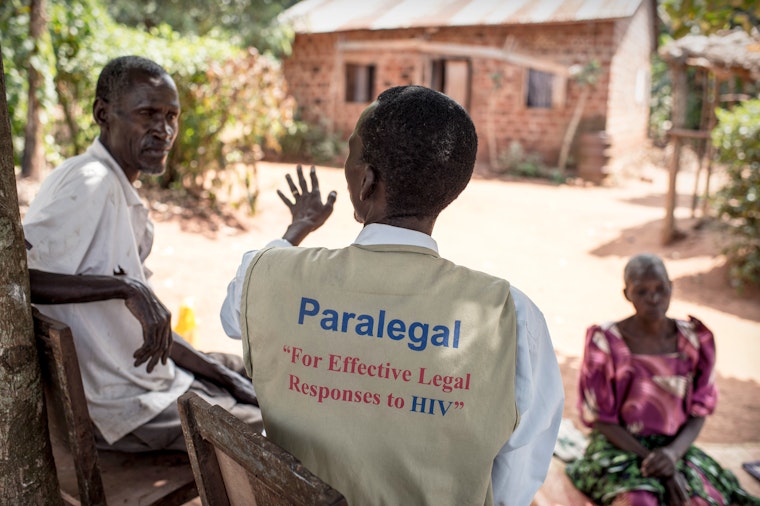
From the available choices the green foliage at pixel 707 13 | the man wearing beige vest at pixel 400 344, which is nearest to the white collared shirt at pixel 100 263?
the man wearing beige vest at pixel 400 344

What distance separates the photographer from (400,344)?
4.09 ft

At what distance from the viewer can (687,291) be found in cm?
695

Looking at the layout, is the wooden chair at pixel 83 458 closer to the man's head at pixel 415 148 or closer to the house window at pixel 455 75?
the man's head at pixel 415 148

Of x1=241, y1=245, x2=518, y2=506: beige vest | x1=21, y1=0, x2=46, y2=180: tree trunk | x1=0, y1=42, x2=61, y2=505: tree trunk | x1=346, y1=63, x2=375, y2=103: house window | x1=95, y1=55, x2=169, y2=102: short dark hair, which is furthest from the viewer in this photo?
x1=346, y1=63, x2=375, y2=103: house window

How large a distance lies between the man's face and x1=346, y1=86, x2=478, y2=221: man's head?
1.16 m

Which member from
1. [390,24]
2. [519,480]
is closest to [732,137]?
[519,480]

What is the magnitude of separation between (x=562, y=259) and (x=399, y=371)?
7.19m

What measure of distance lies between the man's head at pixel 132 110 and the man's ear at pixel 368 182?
1201 mm

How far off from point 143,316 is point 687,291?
21.2 ft

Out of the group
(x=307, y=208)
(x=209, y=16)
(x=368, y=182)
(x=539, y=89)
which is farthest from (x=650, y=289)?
(x=209, y=16)

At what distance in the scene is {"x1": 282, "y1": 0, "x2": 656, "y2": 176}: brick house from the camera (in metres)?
13.8

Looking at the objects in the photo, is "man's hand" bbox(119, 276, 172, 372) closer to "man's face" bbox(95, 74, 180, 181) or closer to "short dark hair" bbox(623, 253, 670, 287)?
"man's face" bbox(95, 74, 180, 181)

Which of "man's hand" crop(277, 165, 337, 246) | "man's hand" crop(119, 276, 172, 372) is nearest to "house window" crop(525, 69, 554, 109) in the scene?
"man's hand" crop(277, 165, 337, 246)

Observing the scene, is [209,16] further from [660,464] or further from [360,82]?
[660,464]
